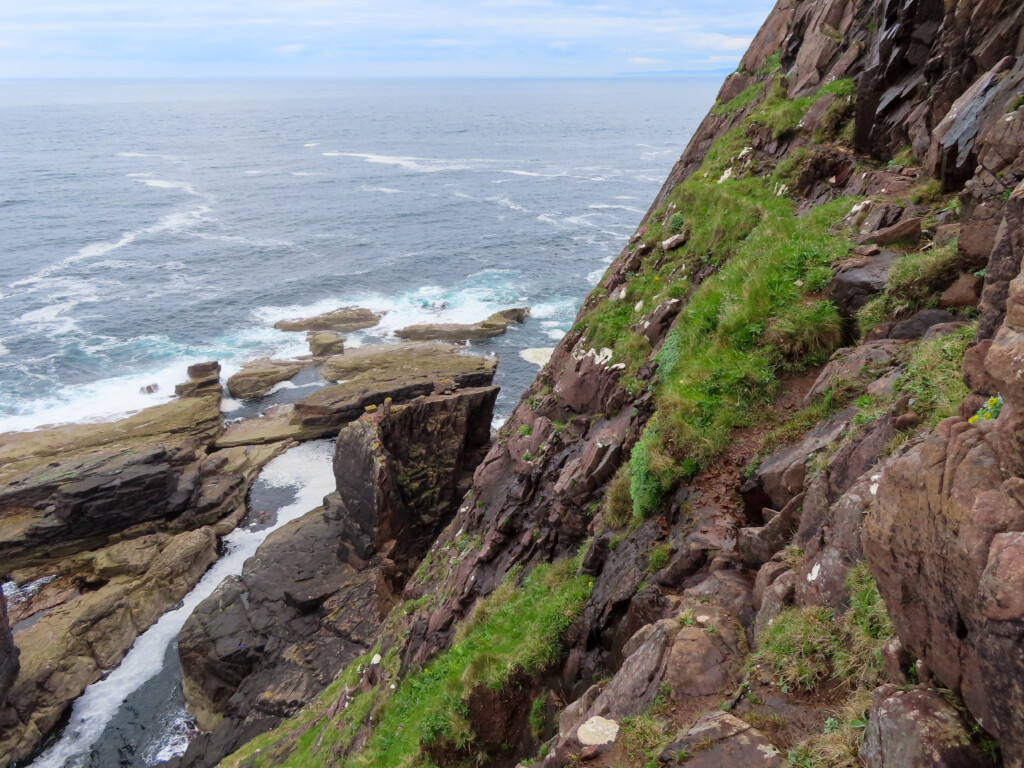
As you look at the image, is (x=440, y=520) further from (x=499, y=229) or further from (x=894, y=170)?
(x=499, y=229)

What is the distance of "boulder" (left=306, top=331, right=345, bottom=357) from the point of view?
5628 centimetres

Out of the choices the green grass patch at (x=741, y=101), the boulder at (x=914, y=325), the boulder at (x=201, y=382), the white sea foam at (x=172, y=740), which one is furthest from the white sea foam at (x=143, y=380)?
the boulder at (x=914, y=325)

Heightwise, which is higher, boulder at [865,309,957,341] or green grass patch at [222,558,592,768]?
boulder at [865,309,957,341]

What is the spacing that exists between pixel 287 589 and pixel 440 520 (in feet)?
26.7

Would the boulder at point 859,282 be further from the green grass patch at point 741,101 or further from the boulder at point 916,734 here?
the green grass patch at point 741,101

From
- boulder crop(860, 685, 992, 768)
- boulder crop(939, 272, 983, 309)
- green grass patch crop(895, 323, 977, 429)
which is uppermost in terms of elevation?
boulder crop(939, 272, 983, 309)

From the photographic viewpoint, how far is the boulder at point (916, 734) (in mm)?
Answer: 4590

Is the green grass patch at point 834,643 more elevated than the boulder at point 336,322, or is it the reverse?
the green grass patch at point 834,643

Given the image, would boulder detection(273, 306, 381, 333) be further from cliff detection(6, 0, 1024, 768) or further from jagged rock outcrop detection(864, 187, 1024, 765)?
jagged rock outcrop detection(864, 187, 1024, 765)

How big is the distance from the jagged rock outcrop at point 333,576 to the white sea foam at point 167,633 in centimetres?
315

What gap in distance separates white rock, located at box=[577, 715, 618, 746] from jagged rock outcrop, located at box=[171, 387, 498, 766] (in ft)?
69.0

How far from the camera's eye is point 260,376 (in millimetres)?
51344

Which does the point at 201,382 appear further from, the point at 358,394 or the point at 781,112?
the point at 781,112

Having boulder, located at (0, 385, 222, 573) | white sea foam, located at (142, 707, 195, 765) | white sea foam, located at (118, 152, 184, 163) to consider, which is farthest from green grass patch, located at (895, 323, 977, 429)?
white sea foam, located at (118, 152, 184, 163)
